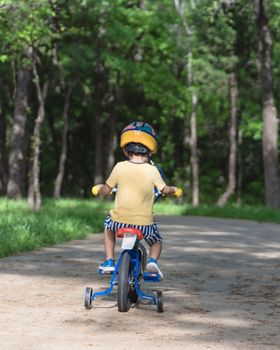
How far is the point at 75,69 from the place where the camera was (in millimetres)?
39906

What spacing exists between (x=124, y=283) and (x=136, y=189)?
0.96 m

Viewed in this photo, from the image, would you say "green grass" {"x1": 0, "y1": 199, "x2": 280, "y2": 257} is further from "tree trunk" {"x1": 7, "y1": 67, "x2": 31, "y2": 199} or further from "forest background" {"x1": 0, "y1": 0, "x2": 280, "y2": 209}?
"tree trunk" {"x1": 7, "y1": 67, "x2": 31, "y2": 199}

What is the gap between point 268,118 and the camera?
30062 millimetres

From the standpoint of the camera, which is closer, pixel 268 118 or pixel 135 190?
pixel 135 190

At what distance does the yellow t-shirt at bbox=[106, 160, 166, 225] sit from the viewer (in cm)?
834

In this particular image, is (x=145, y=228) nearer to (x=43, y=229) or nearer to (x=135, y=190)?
(x=135, y=190)

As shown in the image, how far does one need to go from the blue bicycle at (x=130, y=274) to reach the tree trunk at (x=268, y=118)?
22.0 metres

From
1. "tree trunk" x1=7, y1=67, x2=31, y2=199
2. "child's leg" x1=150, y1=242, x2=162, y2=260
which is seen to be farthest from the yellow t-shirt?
"tree trunk" x1=7, y1=67, x2=31, y2=199

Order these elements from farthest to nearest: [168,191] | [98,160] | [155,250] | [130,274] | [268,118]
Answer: [98,160] → [268,118] → [155,250] → [168,191] → [130,274]

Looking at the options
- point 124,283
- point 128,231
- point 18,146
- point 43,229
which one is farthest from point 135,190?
point 18,146

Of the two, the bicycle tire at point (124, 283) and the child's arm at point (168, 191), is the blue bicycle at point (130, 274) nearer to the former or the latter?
the bicycle tire at point (124, 283)

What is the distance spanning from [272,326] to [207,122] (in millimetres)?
40834

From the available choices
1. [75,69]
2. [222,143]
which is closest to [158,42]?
[75,69]

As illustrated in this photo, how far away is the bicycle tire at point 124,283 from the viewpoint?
792 centimetres
